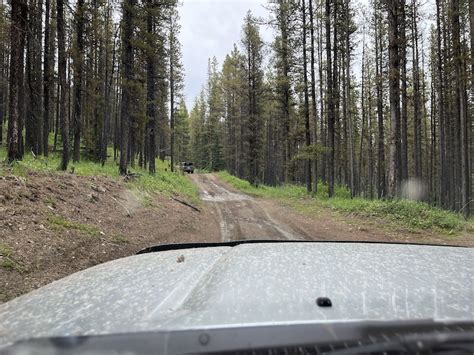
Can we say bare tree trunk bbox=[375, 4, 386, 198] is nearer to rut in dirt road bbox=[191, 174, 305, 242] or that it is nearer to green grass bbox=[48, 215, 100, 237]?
rut in dirt road bbox=[191, 174, 305, 242]

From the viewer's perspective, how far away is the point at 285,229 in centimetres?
1242

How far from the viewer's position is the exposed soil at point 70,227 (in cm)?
591

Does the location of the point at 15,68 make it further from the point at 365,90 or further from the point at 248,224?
the point at 365,90

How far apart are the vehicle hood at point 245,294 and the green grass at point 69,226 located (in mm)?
6117

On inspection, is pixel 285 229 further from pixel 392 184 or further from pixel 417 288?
pixel 417 288

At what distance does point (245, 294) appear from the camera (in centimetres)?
144

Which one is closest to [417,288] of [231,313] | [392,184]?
[231,313]

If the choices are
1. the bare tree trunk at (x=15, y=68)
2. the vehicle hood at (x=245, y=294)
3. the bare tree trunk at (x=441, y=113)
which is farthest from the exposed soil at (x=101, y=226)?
the bare tree trunk at (x=441, y=113)

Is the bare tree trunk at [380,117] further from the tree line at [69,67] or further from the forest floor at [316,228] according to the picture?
the tree line at [69,67]

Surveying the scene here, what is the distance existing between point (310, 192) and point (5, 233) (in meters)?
19.1

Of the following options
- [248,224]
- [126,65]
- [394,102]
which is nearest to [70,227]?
[248,224]

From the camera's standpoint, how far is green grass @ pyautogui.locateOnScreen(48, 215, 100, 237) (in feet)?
25.0

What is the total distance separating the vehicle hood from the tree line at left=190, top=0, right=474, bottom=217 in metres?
13.8

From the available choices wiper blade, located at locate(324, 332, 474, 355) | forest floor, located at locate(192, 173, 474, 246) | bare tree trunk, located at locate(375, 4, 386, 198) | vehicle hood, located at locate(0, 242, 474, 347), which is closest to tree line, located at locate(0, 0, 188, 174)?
forest floor, located at locate(192, 173, 474, 246)
